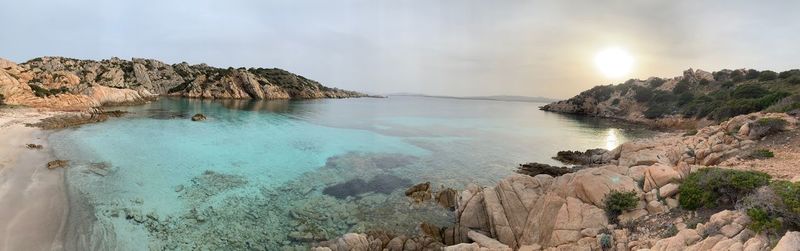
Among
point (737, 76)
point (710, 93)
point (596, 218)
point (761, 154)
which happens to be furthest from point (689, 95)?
point (596, 218)

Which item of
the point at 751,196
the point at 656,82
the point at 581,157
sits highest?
the point at 656,82

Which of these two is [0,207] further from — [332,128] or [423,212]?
[332,128]

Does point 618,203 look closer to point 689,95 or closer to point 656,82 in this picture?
point 689,95

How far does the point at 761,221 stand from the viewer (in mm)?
8336

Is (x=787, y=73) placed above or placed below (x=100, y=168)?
above

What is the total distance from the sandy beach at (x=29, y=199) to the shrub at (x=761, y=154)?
30.2m

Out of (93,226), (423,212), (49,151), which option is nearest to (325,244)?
(423,212)

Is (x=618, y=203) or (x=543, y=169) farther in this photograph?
(x=543, y=169)

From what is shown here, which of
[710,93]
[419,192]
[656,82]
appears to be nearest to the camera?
[419,192]

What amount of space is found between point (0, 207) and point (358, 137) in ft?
108

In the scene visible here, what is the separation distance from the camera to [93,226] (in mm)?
14844

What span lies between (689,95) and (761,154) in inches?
3191

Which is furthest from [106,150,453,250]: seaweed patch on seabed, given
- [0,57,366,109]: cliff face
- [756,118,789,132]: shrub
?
[0,57,366,109]: cliff face

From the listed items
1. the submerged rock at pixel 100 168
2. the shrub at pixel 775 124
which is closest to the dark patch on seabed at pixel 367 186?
the submerged rock at pixel 100 168
